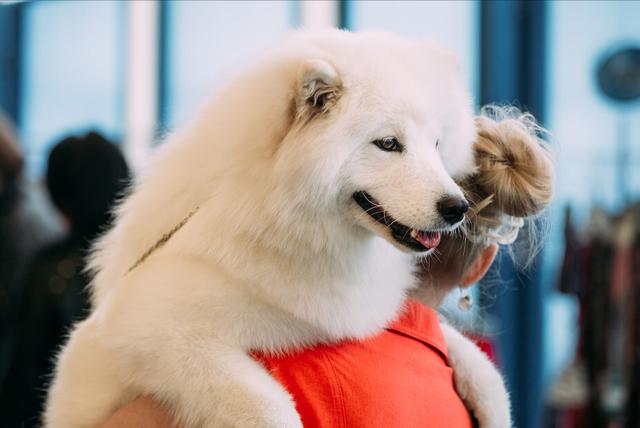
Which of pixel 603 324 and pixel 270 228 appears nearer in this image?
pixel 270 228

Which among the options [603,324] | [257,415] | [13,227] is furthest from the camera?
[603,324]

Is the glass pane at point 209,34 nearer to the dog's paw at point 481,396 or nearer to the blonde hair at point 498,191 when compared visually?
the blonde hair at point 498,191

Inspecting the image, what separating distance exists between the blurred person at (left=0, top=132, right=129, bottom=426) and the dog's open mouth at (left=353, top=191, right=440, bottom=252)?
3.72ft

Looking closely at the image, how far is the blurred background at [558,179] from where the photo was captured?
2.24m

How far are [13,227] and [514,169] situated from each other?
218 cm

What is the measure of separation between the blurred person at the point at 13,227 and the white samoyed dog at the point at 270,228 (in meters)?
1.76

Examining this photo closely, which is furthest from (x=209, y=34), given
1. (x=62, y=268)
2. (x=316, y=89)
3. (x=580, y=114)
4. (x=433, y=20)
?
(x=316, y=89)

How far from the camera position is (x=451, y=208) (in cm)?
111

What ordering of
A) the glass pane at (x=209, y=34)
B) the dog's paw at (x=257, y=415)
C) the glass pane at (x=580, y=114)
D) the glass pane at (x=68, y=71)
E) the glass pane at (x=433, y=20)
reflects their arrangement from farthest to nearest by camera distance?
the glass pane at (x=68, y=71) → the glass pane at (x=209, y=34) → the glass pane at (x=433, y=20) → the glass pane at (x=580, y=114) → the dog's paw at (x=257, y=415)

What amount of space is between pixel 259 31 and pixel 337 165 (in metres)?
4.09

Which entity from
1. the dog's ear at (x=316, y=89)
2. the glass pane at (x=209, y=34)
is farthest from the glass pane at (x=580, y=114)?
the dog's ear at (x=316, y=89)

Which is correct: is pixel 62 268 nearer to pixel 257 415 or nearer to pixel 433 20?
pixel 257 415

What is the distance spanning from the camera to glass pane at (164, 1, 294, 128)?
196 inches

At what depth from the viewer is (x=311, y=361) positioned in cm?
108
